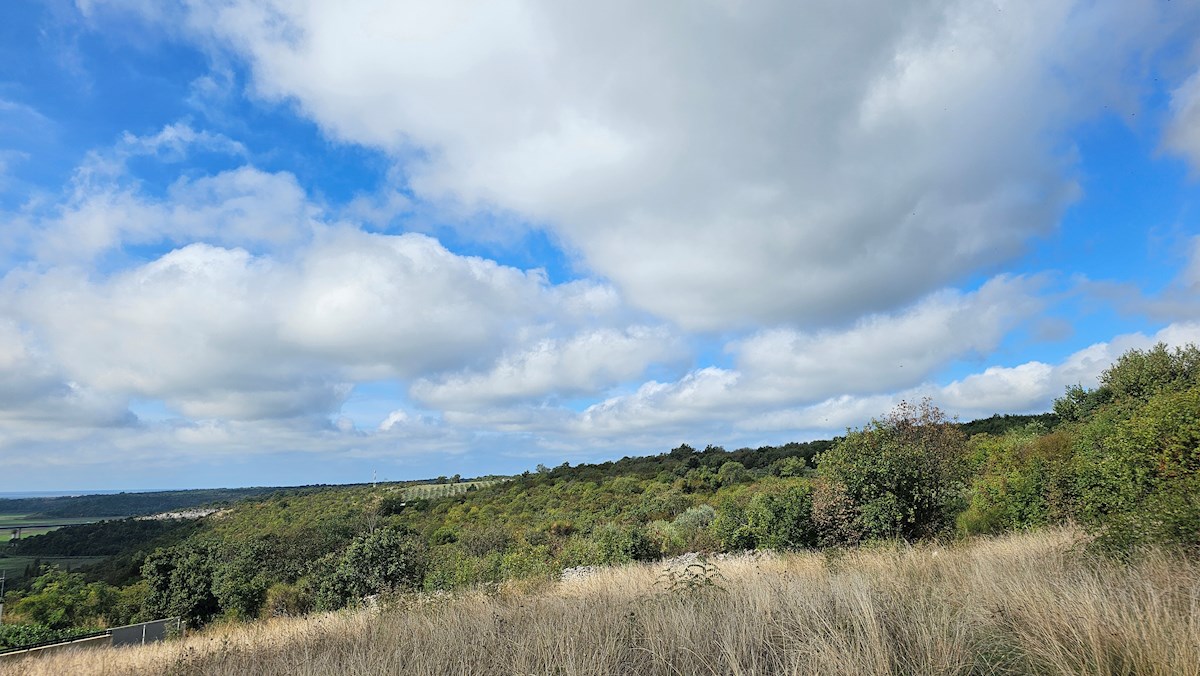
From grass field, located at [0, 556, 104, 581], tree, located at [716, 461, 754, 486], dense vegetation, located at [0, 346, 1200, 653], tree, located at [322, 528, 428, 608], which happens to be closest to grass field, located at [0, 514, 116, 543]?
dense vegetation, located at [0, 346, 1200, 653]

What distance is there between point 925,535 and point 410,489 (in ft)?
311

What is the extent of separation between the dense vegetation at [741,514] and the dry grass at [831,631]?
92.9 inches

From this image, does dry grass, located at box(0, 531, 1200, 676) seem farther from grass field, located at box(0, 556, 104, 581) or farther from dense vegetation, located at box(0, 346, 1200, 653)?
grass field, located at box(0, 556, 104, 581)

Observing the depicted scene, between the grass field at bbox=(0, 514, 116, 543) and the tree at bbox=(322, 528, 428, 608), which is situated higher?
the tree at bbox=(322, 528, 428, 608)

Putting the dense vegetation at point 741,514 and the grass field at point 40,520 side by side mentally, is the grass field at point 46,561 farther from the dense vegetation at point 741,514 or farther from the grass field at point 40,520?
the grass field at point 40,520

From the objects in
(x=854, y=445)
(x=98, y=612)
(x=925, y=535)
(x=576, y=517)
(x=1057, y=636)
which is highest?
(x=854, y=445)

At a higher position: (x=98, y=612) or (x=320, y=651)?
(x=320, y=651)

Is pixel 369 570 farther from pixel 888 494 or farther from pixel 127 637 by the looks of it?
pixel 888 494

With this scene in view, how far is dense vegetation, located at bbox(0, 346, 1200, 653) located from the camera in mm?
10664

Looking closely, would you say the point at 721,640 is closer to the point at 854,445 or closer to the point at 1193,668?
the point at 1193,668

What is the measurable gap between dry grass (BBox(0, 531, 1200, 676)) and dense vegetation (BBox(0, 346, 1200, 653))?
7.74 feet

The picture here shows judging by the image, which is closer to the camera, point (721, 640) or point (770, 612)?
point (721, 640)

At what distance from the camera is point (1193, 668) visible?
3449 mm

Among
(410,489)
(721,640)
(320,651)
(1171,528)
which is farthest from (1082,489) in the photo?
(410,489)
